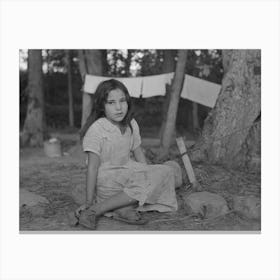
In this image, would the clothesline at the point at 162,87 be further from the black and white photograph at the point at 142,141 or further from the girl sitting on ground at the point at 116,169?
the girl sitting on ground at the point at 116,169

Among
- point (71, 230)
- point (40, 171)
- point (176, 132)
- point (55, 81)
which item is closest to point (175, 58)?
point (176, 132)

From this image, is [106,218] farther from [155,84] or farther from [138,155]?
[155,84]

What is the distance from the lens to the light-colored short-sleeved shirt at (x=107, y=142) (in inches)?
100

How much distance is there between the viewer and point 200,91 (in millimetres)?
3646

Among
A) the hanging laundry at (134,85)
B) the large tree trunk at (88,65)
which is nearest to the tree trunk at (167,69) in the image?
the hanging laundry at (134,85)

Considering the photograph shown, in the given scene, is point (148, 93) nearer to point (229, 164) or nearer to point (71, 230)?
point (229, 164)

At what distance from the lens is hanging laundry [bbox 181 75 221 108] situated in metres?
3.55

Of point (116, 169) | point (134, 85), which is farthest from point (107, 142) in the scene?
point (134, 85)

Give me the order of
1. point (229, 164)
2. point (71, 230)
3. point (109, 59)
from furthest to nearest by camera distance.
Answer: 1. point (109, 59)
2. point (229, 164)
3. point (71, 230)

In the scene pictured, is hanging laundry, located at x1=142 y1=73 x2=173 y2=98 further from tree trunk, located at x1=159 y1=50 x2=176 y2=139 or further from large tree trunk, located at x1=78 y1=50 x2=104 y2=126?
large tree trunk, located at x1=78 y1=50 x2=104 y2=126

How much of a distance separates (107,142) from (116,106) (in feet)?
0.70

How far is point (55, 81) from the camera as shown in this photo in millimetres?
3871

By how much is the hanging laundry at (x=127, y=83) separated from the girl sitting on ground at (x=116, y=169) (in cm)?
81
